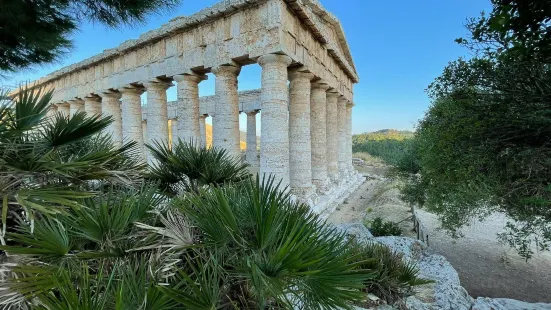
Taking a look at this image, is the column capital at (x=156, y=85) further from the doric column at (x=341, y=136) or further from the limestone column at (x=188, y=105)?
the doric column at (x=341, y=136)

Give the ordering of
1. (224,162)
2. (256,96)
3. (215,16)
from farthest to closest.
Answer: (256,96)
(215,16)
(224,162)

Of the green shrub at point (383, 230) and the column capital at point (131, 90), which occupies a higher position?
the column capital at point (131, 90)

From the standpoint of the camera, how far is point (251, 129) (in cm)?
1903

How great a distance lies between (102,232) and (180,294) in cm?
81

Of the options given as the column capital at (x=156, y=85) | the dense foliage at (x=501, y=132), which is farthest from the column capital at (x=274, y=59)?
the column capital at (x=156, y=85)

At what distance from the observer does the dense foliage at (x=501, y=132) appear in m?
4.07

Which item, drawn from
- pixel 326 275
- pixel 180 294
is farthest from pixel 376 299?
pixel 180 294

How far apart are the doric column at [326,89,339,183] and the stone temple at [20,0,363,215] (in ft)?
0.16

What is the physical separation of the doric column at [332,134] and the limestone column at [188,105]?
607 centimetres

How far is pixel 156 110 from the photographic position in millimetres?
11164

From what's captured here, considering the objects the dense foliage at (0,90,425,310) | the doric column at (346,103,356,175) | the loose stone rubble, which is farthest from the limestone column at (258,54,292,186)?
the doric column at (346,103,356,175)

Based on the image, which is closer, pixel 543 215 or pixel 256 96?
pixel 543 215

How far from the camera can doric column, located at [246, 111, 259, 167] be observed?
18.8 metres

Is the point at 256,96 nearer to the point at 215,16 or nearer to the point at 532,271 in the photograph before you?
the point at 215,16
